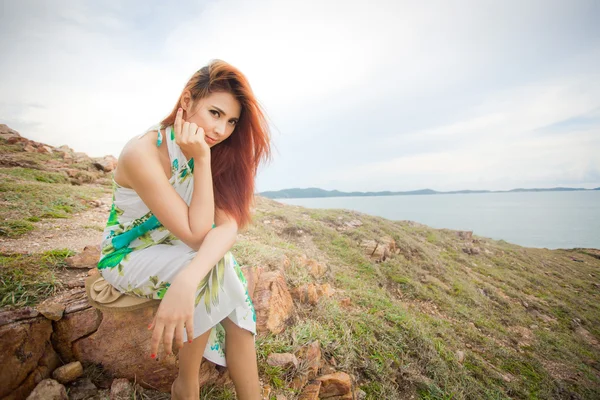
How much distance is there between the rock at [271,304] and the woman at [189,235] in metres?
0.98

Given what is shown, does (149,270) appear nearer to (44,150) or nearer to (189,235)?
(189,235)

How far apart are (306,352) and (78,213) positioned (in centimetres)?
545

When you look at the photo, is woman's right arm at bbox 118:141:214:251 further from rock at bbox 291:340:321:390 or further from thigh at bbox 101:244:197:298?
rock at bbox 291:340:321:390

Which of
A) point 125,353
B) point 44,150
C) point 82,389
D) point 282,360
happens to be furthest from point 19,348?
point 44,150

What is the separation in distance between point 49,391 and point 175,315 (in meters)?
1.31

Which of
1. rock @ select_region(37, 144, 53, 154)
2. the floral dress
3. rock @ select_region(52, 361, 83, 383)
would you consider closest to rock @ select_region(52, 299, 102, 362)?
rock @ select_region(52, 361, 83, 383)

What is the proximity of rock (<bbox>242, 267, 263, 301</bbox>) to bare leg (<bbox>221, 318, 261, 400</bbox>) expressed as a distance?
117 cm

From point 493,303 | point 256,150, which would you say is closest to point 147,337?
point 256,150

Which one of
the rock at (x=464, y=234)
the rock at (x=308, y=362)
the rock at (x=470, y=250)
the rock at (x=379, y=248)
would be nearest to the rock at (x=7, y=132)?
the rock at (x=379, y=248)

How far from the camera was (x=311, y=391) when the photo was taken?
231 cm

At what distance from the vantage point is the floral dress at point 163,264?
4.75ft

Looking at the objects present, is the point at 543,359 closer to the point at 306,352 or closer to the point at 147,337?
→ the point at 306,352

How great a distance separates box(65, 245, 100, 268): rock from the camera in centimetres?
252

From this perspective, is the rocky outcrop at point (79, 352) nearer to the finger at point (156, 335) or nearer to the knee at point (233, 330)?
the knee at point (233, 330)
